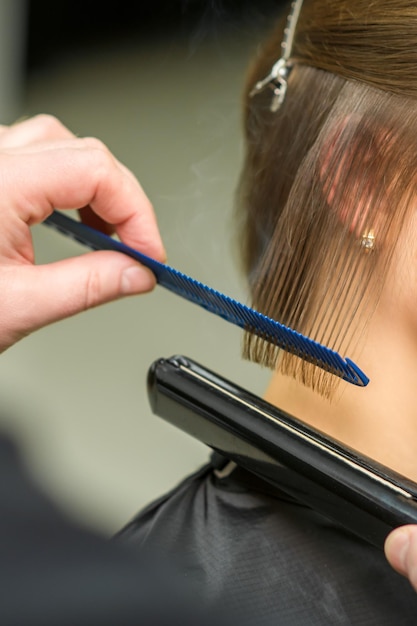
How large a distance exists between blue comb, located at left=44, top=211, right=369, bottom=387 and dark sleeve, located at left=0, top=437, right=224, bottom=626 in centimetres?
40

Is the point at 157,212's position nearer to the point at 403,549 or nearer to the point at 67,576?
the point at 403,549

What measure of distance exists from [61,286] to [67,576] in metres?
0.50

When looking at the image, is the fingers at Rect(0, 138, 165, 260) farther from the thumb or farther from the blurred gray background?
the blurred gray background

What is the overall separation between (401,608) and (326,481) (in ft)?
0.53

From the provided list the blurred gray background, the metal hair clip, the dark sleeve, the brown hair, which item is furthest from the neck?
the dark sleeve

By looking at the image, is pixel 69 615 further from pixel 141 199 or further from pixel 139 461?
pixel 139 461

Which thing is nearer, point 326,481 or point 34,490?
point 34,490

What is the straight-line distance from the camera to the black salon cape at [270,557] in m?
0.75

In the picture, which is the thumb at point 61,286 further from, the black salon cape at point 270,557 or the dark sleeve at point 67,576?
the dark sleeve at point 67,576

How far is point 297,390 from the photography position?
2.77 ft

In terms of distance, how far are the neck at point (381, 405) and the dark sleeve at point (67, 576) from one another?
49 centimetres

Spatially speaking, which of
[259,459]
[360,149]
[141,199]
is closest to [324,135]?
[360,149]

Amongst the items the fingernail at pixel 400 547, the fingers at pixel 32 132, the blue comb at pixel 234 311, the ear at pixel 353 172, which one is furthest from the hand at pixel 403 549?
the fingers at pixel 32 132

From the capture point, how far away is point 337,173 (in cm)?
77
